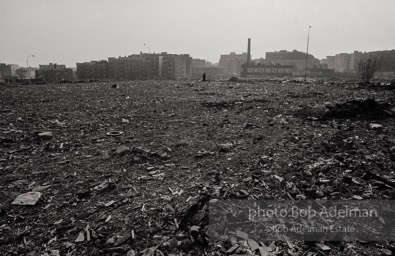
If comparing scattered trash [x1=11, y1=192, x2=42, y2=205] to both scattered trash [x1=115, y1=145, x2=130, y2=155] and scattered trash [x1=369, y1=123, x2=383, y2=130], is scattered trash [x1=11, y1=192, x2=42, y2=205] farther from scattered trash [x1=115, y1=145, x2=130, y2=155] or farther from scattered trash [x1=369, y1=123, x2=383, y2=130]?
scattered trash [x1=369, y1=123, x2=383, y2=130]

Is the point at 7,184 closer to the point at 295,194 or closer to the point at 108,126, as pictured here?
the point at 108,126

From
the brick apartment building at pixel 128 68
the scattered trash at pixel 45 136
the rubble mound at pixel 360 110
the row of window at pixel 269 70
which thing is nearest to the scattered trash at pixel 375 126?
the rubble mound at pixel 360 110

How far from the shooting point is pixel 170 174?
151 inches

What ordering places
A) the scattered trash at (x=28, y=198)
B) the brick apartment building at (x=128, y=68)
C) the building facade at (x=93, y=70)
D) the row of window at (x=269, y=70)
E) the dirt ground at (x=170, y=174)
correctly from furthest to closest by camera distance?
the row of window at (x=269, y=70), the brick apartment building at (x=128, y=68), the building facade at (x=93, y=70), the scattered trash at (x=28, y=198), the dirt ground at (x=170, y=174)

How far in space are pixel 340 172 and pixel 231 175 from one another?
5.19 ft

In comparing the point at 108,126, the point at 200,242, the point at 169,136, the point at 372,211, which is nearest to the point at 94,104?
the point at 108,126

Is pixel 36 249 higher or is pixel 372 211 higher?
pixel 372 211

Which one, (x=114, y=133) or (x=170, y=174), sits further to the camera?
(x=114, y=133)

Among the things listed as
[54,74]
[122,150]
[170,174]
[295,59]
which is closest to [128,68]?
[54,74]

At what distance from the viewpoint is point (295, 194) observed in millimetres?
3207

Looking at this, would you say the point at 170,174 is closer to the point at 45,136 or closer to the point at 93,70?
the point at 45,136

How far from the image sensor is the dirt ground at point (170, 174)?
2.53 metres

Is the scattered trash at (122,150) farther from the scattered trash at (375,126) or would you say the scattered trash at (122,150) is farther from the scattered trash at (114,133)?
the scattered trash at (375,126)

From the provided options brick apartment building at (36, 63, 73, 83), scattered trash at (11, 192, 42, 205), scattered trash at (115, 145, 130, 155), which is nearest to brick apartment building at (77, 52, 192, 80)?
brick apartment building at (36, 63, 73, 83)
